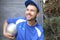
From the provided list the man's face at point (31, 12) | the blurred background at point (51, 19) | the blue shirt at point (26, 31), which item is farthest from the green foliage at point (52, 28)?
the man's face at point (31, 12)

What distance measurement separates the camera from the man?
445cm

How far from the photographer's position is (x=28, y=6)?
14.9 ft

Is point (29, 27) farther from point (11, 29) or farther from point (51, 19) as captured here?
point (51, 19)

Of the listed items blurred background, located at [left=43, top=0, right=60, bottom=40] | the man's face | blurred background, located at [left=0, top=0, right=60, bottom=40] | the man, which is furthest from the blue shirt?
blurred background, located at [left=43, top=0, right=60, bottom=40]

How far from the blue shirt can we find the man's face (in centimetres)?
19

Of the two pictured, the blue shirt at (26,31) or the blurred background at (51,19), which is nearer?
the blue shirt at (26,31)

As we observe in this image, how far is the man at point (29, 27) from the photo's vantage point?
14.6ft

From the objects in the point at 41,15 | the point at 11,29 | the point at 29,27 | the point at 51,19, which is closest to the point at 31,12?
the point at 29,27

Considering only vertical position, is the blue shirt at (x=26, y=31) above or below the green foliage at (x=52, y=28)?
above

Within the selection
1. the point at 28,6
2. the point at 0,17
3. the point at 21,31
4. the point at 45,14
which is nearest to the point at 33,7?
the point at 28,6

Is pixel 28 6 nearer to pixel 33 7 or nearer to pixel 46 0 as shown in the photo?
pixel 33 7

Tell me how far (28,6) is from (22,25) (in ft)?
1.03

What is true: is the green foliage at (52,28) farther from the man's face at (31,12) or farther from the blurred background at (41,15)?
the man's face at (31,12)

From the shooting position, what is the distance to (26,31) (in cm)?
454
